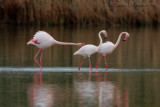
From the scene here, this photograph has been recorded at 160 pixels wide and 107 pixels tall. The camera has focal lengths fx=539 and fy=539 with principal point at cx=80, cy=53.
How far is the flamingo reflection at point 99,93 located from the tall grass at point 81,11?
16.1 m

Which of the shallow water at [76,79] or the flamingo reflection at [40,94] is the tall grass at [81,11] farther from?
the flamingo reflection at [40,94]

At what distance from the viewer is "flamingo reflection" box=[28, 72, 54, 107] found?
9094 millimetres

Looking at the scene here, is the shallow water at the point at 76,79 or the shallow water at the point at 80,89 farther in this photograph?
the shallow water at the point at 76,79

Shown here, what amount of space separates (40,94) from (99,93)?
1098 mm

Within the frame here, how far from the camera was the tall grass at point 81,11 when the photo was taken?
27703mm

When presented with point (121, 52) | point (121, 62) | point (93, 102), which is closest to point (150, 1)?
point (121, 52)

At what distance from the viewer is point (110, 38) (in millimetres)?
21938

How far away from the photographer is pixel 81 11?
27.7m

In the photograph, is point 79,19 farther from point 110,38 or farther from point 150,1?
point 110,38

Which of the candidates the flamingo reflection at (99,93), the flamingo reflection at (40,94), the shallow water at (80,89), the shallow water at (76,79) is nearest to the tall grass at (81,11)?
the shallow water at (76,79)

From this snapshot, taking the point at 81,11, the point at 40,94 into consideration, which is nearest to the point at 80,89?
the point at 40,94

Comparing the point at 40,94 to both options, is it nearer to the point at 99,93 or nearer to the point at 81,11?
the point at 99,93

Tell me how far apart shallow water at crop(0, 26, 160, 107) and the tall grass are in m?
8.07

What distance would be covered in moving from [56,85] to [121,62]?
4187 mm
